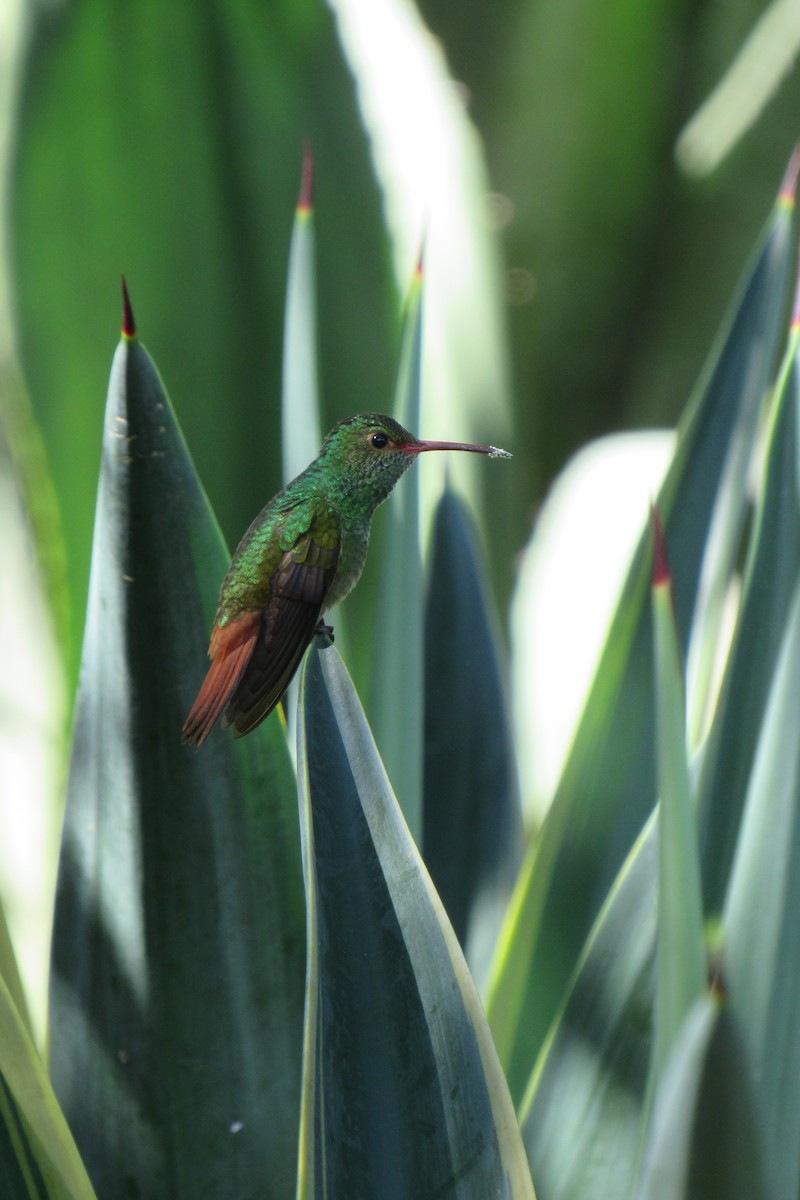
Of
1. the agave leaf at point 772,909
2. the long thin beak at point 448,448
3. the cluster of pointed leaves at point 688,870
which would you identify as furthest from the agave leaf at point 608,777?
the long thin beak at point 448,448

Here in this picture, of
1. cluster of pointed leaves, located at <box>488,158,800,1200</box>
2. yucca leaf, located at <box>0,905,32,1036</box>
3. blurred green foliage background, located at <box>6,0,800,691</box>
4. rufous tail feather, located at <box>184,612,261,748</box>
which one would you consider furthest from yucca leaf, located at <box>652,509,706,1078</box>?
blurred green foliage background, located at <box>6,0,800,691</box>

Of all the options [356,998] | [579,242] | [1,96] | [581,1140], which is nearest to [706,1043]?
[356,998]

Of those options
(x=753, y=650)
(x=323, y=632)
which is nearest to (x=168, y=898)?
(x=323, y=632)

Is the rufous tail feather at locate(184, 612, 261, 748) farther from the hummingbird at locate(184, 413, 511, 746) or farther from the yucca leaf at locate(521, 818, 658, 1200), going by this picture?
the yucca leaf at locate(521, 818, 658, 1200)

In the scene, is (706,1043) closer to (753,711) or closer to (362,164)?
(753,711)

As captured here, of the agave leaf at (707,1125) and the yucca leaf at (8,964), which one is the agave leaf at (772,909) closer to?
the agave leaf at (707,1125)

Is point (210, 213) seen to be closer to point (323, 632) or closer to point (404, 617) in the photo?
point (404, 617)
